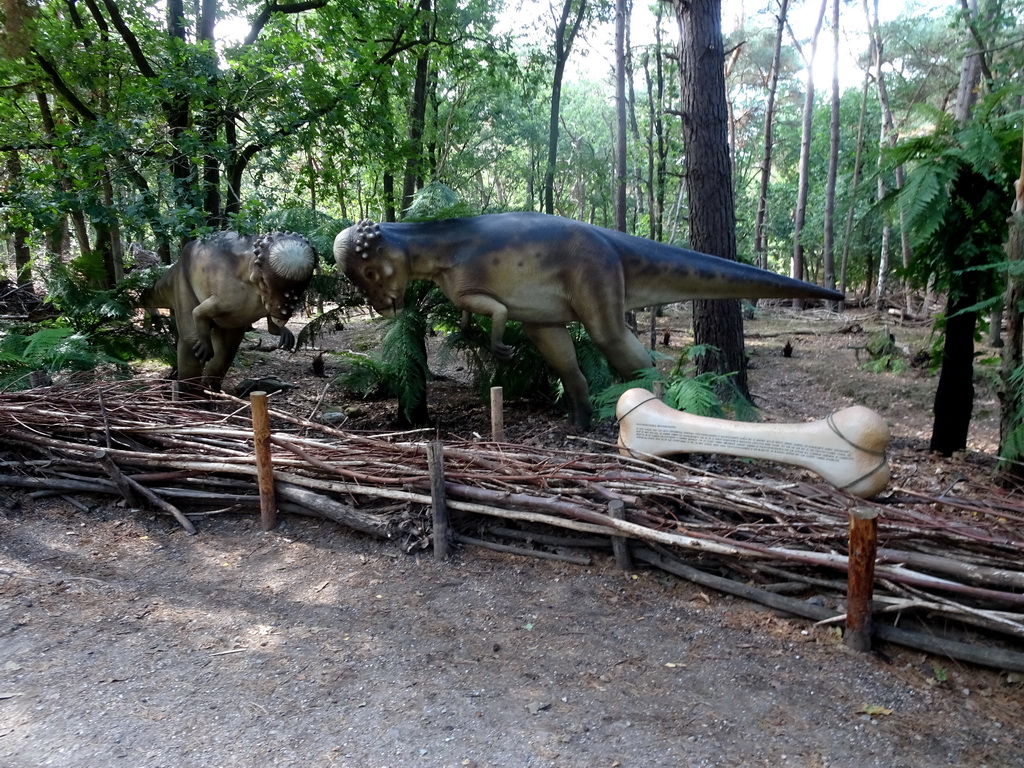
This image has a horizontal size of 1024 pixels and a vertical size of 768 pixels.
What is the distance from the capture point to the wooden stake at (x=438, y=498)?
11.1 feet

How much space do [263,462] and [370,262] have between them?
1.45 metres

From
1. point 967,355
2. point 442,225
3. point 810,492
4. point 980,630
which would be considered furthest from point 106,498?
point 967,355

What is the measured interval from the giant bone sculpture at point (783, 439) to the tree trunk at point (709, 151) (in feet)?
6.97

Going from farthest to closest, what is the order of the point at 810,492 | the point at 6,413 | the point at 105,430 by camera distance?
the point at 6,413, the point at 105,430, the point at 810,492

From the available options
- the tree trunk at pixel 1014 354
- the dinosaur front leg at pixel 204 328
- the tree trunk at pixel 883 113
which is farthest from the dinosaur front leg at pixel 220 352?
A: the tree trunk at pixel 883 113

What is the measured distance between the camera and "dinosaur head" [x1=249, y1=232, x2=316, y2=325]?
5.05 metres

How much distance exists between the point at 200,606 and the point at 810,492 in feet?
8.83

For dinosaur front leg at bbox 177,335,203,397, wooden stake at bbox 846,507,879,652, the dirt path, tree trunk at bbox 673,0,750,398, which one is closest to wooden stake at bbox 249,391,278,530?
the dirt path

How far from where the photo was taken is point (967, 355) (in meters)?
4.70

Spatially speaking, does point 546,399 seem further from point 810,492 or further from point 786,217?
point 786,217

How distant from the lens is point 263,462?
3.85 m

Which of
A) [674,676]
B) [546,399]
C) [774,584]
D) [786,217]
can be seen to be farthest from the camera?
[786,217]

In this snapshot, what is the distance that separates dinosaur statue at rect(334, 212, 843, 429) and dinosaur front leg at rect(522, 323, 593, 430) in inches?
5.5

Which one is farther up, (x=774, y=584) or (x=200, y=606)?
(x=774, y=584)
